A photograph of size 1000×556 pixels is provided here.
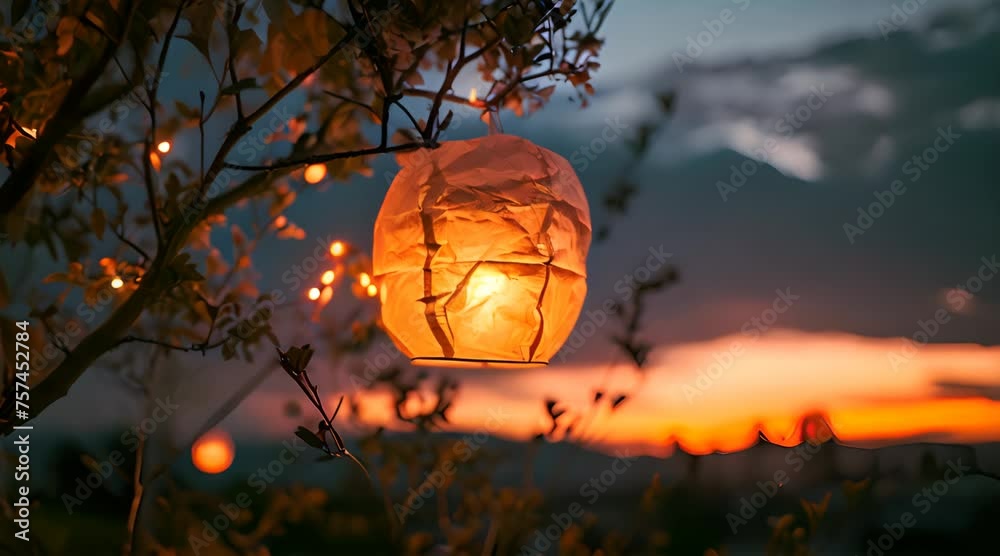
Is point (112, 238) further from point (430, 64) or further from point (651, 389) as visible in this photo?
point (651, 389)

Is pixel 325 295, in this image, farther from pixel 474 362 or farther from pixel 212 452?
pixel 474 362

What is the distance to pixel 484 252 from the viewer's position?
105 centimetres

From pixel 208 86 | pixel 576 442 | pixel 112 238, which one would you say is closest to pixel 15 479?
pixel 112 238

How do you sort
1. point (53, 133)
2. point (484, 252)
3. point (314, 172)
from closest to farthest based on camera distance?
point (53, 133) → point (484, 252) → point (314, 172)

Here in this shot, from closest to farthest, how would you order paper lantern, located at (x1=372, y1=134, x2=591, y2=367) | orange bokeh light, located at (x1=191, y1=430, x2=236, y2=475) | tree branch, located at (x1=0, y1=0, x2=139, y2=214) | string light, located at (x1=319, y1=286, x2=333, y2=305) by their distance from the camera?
1. tree branch, located at (x1=0, y1=0, x2=139, y2=214)
2. paper lantern, located at (x1=372, y1=134, x2=591, y2=367)
3. string light, located at (x1=319, y1=286, x2=333, y2=305)
4. orange bokeh light, located at (x1=191, y1=430, x2=236, y2=475)

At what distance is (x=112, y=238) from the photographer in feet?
6.45

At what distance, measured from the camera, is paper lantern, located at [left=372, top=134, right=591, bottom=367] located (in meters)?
1.05

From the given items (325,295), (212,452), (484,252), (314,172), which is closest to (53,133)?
(484,252)

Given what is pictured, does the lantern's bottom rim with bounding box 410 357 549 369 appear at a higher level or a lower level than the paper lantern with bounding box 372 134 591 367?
lower

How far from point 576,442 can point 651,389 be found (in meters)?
0.56

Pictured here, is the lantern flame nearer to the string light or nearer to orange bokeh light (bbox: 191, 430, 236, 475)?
the string light

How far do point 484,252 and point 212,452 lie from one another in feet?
4.73

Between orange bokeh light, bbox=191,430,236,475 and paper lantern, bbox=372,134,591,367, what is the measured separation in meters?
1.25

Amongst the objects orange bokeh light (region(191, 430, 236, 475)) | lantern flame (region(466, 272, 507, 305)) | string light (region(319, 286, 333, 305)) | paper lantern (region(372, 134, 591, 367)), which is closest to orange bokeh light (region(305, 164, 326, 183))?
string light (region(319, 286, 333, 305))
